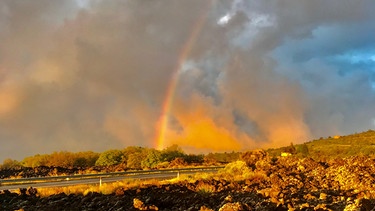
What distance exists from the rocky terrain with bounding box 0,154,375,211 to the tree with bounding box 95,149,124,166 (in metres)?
41.6

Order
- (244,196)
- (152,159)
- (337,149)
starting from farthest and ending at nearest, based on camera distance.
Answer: (337,149), (152,159), (244,196)

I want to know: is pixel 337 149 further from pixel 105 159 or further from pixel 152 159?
pixel 105 159

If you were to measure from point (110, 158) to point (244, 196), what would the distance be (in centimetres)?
4979

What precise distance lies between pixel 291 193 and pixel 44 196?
12.3 metres

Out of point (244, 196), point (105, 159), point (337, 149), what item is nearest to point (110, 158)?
point (105, 159)

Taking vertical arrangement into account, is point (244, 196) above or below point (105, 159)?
below


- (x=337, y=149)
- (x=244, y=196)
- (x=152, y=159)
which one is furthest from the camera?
(x=337, y=149)

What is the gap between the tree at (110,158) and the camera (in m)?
66.8

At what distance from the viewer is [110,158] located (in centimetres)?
6806

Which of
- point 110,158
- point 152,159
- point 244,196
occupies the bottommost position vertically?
point 244,196

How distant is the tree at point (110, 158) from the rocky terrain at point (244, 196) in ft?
136

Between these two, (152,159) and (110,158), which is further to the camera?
(110,158)

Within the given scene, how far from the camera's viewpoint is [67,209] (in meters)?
19.6

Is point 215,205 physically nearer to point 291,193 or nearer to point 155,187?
point 291,193
